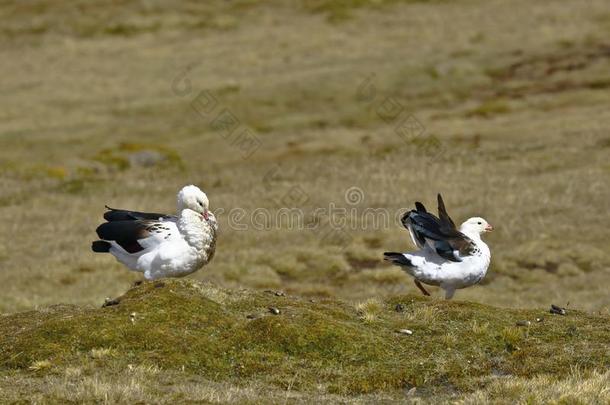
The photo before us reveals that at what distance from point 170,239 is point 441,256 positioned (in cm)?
540

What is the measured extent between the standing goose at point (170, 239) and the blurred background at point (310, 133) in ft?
27.0

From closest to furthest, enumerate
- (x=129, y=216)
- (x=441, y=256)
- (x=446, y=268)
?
1. (x=129, y=216)
2. (x=446, y=268)
3. (x=441, y=256)

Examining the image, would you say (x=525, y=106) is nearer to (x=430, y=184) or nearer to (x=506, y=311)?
(x=430, y=184)

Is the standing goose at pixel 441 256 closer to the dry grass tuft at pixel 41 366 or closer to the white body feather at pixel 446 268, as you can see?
the white body feather at pixel 446 268

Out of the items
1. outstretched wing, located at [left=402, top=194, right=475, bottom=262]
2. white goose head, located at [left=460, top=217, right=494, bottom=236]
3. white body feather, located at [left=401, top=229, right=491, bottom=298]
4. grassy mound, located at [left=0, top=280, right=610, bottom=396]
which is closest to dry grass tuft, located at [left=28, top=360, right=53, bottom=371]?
grassy mound, located at [left=0, top=280, right=610, bottom=396]

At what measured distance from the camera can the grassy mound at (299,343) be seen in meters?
13.6

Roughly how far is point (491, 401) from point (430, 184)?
106 ft

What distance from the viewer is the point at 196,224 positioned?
17.7 meters

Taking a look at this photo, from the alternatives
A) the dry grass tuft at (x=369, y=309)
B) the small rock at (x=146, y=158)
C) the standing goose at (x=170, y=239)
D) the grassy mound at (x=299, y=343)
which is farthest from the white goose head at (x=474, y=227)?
the small rock at (x=146, y=158)

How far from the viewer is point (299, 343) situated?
571 inches

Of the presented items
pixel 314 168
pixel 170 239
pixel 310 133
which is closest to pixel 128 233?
pixel 170 239

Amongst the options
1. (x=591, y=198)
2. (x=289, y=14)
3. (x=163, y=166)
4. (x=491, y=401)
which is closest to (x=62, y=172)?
(x=163, y=166)

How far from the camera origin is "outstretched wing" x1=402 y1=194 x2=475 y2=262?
1891cm

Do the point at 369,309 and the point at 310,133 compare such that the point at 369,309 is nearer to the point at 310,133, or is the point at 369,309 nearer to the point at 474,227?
the point at 474,227
